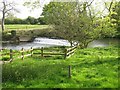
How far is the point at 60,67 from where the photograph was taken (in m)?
19.2

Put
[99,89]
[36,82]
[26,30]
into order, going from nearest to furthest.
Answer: [99,89], [36,82], [26,30]

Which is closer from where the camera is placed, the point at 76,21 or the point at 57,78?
the point at 57,78

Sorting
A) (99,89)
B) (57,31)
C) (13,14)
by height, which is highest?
(13,14)

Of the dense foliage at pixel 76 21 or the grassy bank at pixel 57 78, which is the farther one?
the dense foliage at pixel 76 21

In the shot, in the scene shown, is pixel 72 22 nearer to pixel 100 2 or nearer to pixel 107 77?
pixel 100 2

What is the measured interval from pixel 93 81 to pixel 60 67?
4116 mm

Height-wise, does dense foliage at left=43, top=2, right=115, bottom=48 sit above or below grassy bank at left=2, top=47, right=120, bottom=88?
above

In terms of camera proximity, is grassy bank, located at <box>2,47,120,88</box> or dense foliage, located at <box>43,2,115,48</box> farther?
dense foliage, located at <box>43,2,115,48</box>

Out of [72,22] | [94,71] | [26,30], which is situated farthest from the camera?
[26,30]

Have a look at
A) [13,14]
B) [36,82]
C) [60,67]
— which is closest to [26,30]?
[13,14]

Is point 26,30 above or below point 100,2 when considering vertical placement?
below

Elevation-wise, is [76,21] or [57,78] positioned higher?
[76,21]

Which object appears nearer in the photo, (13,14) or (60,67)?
(60,67)

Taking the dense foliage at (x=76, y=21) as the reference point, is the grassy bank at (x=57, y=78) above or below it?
below
